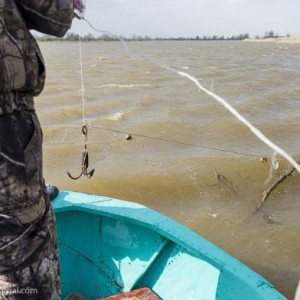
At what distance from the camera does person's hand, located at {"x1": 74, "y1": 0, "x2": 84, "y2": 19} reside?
168cm

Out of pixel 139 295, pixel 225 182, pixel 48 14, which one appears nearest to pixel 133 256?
pixel 139 295

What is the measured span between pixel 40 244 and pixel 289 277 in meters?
3.55

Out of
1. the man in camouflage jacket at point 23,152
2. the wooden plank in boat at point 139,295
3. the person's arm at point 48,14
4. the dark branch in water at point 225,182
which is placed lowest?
the dark branch in water at point 225,182

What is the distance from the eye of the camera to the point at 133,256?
3.16 metres

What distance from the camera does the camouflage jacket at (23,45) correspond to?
1.41 meters

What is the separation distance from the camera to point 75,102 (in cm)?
1297

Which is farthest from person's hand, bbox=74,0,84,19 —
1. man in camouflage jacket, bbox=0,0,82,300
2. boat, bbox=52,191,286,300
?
boat, bbox=52,191,286,300

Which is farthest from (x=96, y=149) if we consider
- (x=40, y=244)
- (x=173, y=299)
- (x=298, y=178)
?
(x=40, y=244)

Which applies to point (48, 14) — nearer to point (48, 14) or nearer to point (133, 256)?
point (48, 14)

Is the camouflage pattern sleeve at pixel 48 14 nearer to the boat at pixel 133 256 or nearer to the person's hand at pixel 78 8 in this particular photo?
the person's hand at pixel 78 8

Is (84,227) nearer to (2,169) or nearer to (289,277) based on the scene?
(2,169)

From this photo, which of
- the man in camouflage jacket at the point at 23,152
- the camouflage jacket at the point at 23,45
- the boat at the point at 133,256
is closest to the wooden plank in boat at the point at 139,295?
the boat at the point at 133,256

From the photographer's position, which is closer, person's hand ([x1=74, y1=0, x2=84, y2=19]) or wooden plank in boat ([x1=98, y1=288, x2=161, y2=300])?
person's hand ([x1=74, y1=0, x2=84, y2=19])

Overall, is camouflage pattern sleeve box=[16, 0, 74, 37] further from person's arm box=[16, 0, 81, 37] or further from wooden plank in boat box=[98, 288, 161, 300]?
wooden plank in boat box=[98, 288, 161, 300]
